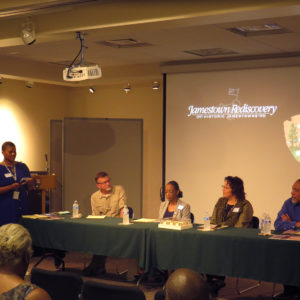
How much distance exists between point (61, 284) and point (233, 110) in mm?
5484

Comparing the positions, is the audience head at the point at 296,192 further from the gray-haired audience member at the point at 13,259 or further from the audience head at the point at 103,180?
the gray-haired audience member at the point at 13,259

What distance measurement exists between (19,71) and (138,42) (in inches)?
97.0

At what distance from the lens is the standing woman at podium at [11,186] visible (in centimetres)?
732

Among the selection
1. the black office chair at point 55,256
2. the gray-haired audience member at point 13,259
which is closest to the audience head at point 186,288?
the gray-haired audience member at point 13,259

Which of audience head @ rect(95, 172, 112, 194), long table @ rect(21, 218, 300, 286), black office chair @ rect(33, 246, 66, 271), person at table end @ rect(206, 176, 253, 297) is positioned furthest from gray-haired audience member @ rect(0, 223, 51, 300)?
audience head @ rect(95, 172, 112, 194)

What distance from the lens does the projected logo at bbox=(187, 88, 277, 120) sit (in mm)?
8477

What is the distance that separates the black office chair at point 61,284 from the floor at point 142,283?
7.86ft

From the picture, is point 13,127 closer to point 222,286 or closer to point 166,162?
point 166,162

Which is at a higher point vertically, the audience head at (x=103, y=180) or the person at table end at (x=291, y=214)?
the audience head at (x=103, y=180)

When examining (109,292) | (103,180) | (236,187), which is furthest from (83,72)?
(109,292)

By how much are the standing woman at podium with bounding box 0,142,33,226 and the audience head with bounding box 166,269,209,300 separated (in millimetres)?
5295

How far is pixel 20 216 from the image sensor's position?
291 inches

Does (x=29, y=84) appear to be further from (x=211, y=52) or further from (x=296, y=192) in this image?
(x=296, y=192)

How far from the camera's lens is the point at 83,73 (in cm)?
613
